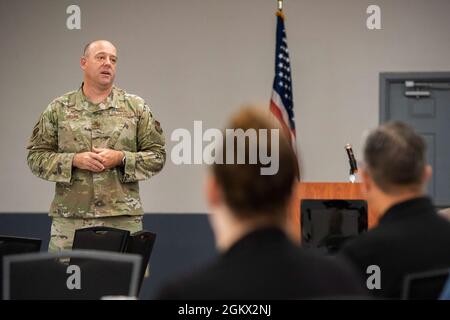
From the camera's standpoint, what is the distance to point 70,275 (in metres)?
2.21

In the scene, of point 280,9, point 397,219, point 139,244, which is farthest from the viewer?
point 280,9

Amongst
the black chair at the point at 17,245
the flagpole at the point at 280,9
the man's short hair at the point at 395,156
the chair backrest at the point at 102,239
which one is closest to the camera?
the man's short hair at the point at 395,156

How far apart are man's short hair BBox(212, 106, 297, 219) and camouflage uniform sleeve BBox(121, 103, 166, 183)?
97.4 inches

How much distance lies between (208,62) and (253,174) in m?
5.12

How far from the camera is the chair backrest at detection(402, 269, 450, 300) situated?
1.72 meters

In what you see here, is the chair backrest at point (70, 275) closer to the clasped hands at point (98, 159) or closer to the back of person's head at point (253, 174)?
the back of person's head at point (253, 174)

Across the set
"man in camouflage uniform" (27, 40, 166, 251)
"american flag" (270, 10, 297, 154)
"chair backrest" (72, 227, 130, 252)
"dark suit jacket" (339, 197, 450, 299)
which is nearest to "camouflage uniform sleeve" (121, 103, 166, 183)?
"man in camouflage uniform" (27, 40, 166, 251)

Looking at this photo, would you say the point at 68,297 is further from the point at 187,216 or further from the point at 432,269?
the point at 187,216

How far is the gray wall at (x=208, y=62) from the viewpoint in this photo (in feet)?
20.7

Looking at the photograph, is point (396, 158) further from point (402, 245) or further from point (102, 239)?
point (102, 239)

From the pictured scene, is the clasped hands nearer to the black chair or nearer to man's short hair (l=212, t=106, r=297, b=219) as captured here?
the black chair

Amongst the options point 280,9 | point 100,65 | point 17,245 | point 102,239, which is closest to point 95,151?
point 100,65

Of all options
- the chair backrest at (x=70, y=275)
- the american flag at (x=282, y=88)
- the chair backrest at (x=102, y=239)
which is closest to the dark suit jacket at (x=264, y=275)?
the chair backrest at (x=70, y=275)

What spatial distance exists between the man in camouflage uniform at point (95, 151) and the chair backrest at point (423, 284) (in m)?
2.24
